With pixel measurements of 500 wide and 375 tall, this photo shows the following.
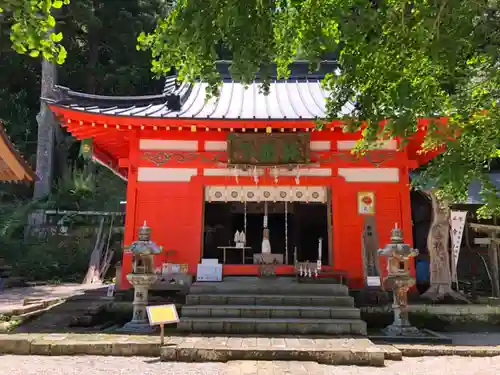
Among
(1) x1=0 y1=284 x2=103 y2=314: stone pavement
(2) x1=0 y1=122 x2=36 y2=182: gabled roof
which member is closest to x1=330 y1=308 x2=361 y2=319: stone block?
(2) x1=0 y1=122 x2=36 y2=182: gabled roof

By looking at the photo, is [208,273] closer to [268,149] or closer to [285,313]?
[285,313]

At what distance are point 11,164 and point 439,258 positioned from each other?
31.4ft

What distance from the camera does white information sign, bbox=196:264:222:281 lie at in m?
9.75

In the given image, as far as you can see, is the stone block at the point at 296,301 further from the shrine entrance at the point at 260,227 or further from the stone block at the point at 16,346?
the shrine entrance at the point at 260,227

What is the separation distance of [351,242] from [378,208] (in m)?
1.08

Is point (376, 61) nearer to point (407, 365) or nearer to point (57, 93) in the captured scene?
point (407, 365)

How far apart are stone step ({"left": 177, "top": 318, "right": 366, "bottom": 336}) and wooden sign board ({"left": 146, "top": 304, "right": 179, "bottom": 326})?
5.35ft

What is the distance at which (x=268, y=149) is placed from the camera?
400 inches

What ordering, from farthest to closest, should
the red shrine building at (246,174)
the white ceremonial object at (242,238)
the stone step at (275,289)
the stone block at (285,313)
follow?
the white ceremonial object at (242,238), the red shrine building at (246,174), the stone step at (275,289), the stone block at (285,313)

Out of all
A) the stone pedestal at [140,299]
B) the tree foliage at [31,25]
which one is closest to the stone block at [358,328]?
the stone pedestal at [140,299]

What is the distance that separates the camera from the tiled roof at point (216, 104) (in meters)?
9.79

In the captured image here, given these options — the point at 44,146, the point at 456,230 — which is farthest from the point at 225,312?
the point at 44,146

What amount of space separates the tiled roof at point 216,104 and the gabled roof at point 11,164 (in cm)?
180

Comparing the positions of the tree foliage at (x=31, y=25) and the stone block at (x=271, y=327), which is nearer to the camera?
the tree foliage at (x=31, y=25)
